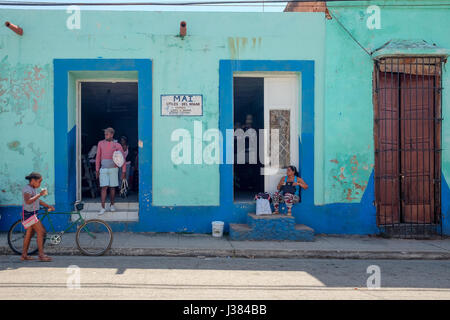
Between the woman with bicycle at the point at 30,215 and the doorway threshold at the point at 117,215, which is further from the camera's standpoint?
the doorway threshold at the point at 117,215

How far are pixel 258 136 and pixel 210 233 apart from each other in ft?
8.32

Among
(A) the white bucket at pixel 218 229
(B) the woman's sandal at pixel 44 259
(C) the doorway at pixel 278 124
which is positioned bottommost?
(B) the woman's sandal at pixel 44 259

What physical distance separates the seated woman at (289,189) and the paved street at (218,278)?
1.81m

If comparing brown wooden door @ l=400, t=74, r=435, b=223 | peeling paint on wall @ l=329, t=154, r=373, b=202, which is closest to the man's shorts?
peeling paint on wall @ l=329, t=154, r=373, b=202

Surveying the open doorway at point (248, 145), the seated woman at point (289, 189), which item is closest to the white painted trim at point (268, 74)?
the open doorway at point (248, 145)

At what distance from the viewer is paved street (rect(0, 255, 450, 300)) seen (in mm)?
5023

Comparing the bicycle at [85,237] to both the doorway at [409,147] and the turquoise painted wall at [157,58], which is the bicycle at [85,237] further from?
the doorway at [409,147]

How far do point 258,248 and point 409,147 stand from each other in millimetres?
4334

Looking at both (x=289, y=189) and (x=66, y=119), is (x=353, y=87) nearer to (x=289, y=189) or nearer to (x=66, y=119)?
(x=289, y=189)

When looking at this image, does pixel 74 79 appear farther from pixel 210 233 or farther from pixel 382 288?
pixel 382 288

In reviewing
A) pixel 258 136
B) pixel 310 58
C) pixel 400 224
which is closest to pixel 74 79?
pixel 258 136

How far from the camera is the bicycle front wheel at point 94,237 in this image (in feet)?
23.5

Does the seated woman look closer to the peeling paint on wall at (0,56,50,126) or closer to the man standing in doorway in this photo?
the man standing in doorway

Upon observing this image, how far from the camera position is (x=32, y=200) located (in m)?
6.70
